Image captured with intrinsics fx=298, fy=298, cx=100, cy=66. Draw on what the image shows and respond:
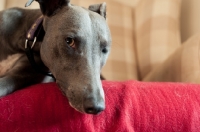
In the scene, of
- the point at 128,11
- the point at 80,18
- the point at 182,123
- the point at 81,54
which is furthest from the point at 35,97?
the point at 128,11

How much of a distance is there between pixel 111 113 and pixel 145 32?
123 centimetres

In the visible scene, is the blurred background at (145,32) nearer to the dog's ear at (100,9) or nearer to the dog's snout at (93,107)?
the dog's ear at (100,9)

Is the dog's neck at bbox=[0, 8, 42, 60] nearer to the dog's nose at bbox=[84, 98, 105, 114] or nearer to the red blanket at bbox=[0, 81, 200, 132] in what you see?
the red blanket at bbox=[0, 81, 200, 132]

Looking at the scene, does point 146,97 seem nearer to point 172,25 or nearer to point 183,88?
point 183,88

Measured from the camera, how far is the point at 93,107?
2.77 feet

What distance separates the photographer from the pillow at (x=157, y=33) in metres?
1.91

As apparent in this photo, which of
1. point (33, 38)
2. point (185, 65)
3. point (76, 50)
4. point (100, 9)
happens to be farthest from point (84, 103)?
point (185, 65)

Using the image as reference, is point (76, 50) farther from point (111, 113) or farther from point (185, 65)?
point (185, 65)

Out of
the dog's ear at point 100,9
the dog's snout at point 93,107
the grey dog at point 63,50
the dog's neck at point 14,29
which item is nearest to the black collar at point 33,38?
the grey dog at point 63,50

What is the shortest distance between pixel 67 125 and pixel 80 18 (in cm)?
41

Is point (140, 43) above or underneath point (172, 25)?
underneath

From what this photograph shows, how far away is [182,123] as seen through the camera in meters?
0.89

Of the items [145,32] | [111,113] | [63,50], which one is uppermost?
[63,50]

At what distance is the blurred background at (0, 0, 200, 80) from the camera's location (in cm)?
193
